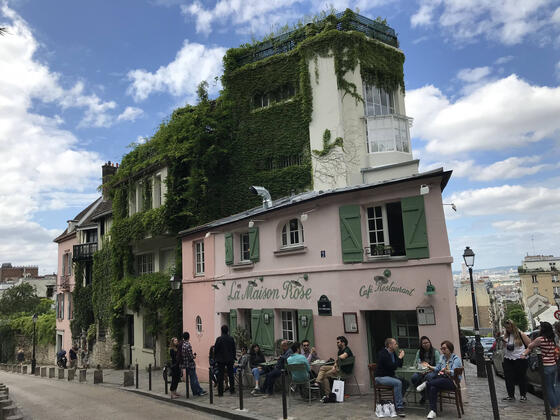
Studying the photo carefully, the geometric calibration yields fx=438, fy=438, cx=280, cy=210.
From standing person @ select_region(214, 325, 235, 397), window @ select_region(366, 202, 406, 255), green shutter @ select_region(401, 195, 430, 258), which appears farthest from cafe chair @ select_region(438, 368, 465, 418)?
standing person @ select_region(214, 325, 235, 397)

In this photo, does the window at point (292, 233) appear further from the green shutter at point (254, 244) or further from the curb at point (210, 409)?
the curb at point (210, 409)

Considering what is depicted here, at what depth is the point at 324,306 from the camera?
11.8 metres

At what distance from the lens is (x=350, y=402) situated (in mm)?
10094

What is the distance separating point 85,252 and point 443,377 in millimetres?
28152

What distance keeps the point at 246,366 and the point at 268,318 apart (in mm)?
1554

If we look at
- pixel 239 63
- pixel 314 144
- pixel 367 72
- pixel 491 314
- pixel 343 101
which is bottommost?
pixel 491 314

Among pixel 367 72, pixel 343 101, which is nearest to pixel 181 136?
pixel 343 101

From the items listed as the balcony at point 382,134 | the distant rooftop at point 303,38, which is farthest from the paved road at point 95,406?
the distant rooftop at point 303,38

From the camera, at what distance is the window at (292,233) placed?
1330 centimetres

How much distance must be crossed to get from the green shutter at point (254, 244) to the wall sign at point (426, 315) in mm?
5892

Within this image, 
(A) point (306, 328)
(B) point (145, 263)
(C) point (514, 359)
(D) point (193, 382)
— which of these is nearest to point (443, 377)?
(C) point (514, 359)

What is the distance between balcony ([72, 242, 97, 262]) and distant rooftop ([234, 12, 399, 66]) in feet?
54.4

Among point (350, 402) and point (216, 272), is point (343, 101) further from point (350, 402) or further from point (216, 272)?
point (350, 402)

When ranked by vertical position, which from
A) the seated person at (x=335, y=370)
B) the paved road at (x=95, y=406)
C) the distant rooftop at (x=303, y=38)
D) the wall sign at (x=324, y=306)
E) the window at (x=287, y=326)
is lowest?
the paved road at (x=95, y=406)
